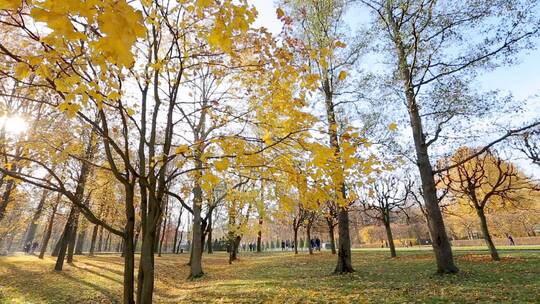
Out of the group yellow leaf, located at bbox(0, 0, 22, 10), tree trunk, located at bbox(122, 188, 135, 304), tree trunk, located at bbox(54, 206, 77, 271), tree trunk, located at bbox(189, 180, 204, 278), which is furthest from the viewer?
tree trunk, located at bbox(189, 180, 204, 278)

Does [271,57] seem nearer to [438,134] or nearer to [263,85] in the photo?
[263,85]

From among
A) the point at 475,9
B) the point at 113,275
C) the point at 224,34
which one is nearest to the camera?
the point at 224,34

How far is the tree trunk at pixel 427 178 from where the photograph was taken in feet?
30.6

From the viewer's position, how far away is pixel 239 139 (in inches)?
167

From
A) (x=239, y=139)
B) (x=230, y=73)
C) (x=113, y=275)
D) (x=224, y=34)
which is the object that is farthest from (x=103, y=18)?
(x=113, y=275)

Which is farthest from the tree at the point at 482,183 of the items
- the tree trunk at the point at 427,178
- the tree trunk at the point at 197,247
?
the tree trunk at the point at 197,247

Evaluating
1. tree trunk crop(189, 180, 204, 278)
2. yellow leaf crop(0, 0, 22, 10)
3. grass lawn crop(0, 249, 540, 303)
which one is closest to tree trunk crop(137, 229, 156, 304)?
grass lawn crop(0, 249, 540, 303)

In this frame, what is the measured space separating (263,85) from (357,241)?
6158 centimetres

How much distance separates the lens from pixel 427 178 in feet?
32.9

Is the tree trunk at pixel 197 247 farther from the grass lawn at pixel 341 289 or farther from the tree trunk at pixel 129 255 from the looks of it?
the tree trunk at pixel 129 255

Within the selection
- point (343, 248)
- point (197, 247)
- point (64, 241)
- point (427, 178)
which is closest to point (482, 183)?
point (427, 178)

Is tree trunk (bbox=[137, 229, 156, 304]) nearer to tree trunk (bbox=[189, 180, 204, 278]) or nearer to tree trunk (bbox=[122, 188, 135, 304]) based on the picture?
tree trunk (bbox=[122, 188, 135, 304])

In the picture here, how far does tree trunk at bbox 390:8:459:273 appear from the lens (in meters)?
9.31

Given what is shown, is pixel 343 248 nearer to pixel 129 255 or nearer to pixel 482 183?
pixel 482 183
